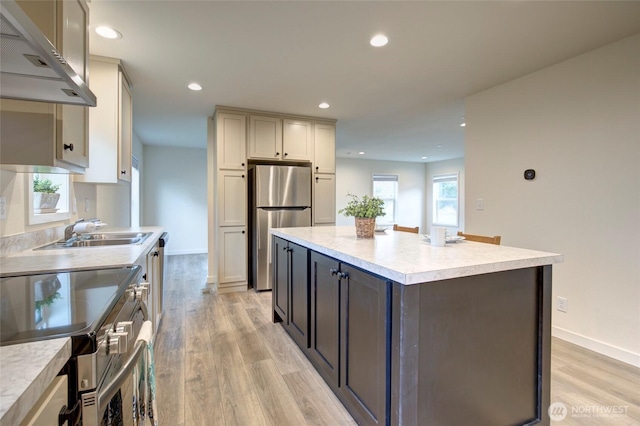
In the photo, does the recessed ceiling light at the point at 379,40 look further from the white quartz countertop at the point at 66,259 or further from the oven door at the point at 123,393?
the oven door at the point at 123,393

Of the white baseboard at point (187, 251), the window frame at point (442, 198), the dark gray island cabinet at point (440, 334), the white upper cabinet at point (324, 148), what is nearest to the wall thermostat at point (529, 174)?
the dark gray island cabinet at point (440, 334)

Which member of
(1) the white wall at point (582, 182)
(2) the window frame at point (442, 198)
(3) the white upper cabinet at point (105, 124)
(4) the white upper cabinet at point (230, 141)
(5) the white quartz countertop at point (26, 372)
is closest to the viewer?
(5) the white quartz countertop at point (26, 372)

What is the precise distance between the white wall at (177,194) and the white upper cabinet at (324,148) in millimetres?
3588

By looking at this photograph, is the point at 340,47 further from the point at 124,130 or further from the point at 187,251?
the point at 187,251

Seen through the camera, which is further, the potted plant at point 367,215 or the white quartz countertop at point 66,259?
the potted plant at point 367,215

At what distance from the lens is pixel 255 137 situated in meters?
4.12

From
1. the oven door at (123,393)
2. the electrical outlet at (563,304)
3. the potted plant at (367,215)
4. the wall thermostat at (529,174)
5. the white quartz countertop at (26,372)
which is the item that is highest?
the wall thermostat at (529,174)

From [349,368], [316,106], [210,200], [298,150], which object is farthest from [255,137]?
[349,368]

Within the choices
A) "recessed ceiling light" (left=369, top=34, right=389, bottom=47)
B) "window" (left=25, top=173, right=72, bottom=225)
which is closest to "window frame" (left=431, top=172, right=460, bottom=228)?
"recessed ceiling light" (left=369, top=34, right=389, bottom=47)

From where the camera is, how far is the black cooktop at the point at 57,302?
691mm

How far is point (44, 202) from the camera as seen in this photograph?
203 cm

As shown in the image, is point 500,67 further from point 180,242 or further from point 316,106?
point 180,242

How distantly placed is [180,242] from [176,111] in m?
3.58

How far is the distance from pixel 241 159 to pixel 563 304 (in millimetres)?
3750
